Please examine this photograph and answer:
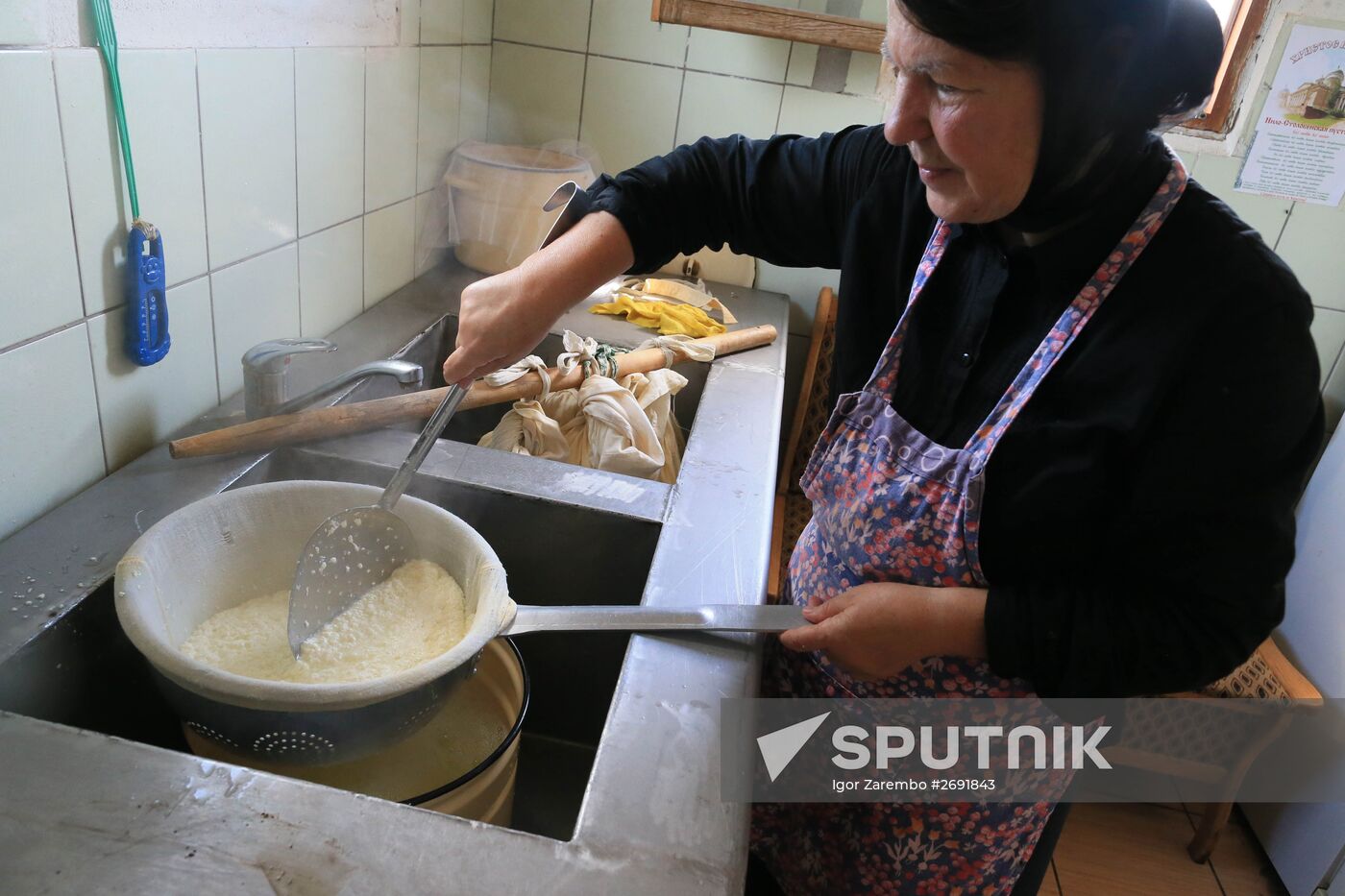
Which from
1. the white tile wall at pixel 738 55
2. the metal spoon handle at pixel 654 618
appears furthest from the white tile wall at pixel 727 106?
the metal spoon handle at pixel 654 618

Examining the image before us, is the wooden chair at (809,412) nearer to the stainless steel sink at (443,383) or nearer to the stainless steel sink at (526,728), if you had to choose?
the stainless steel sink at (443,383)

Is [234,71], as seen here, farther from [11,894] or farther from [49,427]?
[11,894]

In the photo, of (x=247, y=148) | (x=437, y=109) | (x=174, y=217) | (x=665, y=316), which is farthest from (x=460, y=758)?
(x=437, y=109)

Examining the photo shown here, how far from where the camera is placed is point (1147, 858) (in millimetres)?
1944

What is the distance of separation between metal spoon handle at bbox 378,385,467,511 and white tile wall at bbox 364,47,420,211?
2.29 feet

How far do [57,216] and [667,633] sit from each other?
71 centimetres

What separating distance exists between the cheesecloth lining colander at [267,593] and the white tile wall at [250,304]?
1.13 ft

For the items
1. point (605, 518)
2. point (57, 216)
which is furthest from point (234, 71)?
point (605, 518)

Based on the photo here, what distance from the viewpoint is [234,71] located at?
106cm

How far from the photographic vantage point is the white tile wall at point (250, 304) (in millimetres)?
1138

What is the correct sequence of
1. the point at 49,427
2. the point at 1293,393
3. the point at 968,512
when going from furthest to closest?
the point at 49,427
the point at 968,512
the point at 1293,393

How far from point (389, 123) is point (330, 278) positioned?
0.30m

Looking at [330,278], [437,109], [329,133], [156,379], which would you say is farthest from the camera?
[437,109]

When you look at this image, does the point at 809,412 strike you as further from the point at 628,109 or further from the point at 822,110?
the point at 628,109
